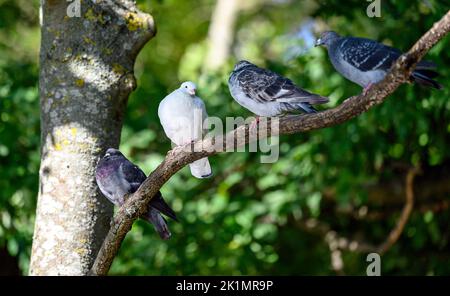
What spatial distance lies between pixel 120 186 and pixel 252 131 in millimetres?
1121

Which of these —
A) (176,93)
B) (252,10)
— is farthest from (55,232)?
(252,10)

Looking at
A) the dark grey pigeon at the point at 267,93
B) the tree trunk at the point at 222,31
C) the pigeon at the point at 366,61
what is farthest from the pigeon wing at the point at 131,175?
the tree trunk at the point at 222,31

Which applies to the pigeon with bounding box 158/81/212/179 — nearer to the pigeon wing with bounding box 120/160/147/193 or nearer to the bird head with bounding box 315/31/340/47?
the pigeon wing with bounding box 120/160/147/193

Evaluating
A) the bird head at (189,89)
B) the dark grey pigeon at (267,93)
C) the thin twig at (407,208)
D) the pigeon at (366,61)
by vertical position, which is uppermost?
the pigeon at (366,61)

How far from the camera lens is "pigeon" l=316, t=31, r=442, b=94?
439cm

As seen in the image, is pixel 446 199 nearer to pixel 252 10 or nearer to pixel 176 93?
pixel 176 93

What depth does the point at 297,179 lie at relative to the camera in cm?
838

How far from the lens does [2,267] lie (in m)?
9.84

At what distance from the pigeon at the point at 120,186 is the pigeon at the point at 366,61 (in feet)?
4.73

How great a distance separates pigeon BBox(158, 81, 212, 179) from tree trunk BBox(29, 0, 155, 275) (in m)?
0.32

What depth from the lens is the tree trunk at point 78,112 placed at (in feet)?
16.8

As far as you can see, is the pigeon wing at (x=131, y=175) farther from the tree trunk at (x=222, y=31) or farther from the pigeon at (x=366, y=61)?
the tree trunk at (x=222, y=31)

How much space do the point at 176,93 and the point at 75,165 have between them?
2.86ft

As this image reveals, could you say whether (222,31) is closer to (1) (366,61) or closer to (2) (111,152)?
(2) (111,152)
